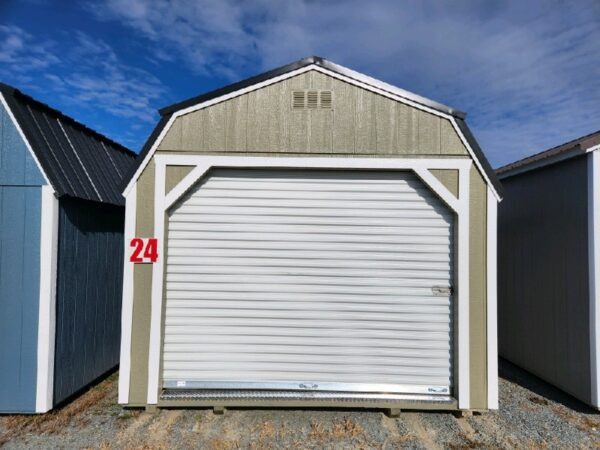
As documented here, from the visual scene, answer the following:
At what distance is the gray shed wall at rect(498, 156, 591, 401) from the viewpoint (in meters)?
4.45

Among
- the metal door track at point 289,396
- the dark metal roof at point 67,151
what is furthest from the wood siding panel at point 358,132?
the metal door track at point 289,396

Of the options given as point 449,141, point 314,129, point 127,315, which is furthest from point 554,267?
point 127,315

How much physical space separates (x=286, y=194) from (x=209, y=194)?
91cm

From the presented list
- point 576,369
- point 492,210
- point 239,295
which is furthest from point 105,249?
point 576,369

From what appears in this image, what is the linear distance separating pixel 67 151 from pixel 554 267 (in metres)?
6.62

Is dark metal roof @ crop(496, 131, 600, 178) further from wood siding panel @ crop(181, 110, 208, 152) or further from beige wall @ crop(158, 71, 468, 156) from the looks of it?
wood siding panel @ crop(181, 110, 208, 152)

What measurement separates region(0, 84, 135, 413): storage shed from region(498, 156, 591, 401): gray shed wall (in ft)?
20.1

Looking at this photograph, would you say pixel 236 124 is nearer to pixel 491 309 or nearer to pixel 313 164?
pixel 313 164

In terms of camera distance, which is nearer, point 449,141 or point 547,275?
point 449,141

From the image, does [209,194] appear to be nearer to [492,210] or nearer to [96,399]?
[96,399]

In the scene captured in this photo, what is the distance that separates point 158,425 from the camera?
383 cm

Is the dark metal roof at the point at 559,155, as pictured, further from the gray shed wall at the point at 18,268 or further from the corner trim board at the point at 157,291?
the gray shed wall at the point at 18,268

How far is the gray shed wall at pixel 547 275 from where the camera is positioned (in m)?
4.45

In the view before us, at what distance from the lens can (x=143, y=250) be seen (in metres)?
4.09
